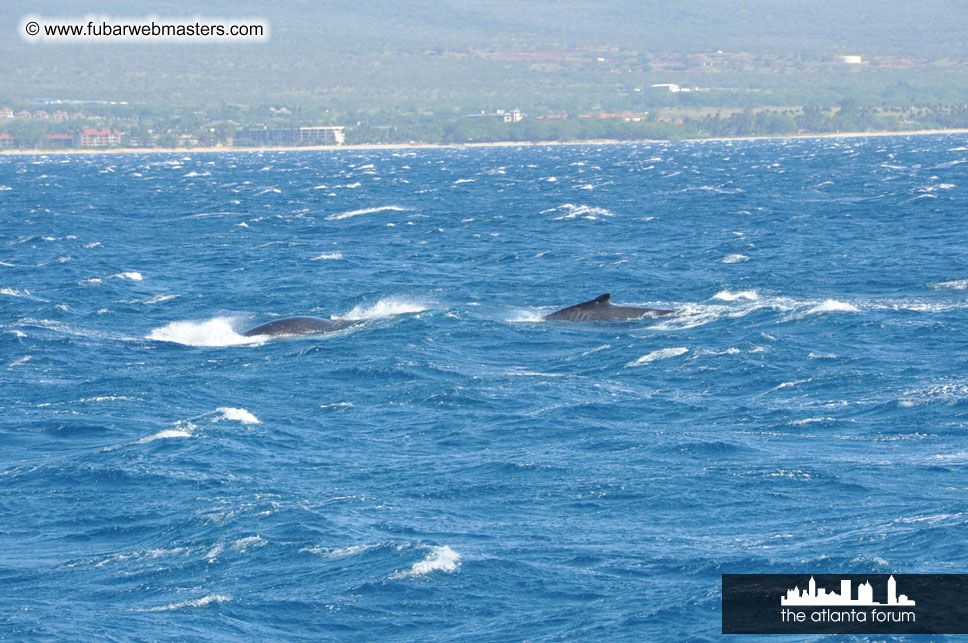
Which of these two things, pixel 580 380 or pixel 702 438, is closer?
pixel 702 438

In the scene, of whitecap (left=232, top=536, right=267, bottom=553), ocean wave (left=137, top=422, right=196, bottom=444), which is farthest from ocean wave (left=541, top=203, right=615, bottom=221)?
whitecap (left=232, top=536, right=267, bottom=553)

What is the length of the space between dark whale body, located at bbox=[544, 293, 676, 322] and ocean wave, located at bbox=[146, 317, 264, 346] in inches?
462

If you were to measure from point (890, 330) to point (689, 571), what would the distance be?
26.0 m

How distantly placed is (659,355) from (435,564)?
20647mm

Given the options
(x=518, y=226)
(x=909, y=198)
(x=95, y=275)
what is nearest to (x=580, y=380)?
(x=95, y=275)

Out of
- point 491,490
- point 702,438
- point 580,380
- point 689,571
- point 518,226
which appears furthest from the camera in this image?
point 518,226

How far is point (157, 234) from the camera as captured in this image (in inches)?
3816

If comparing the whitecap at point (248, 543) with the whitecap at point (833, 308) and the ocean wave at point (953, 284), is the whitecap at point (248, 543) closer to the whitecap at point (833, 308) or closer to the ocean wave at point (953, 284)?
the whitecap at point (833, 308)

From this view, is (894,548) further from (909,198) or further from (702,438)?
(909,198)

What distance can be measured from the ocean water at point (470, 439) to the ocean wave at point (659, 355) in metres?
0.17

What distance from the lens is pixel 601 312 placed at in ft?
172

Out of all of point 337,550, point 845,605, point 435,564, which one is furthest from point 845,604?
point 337,550

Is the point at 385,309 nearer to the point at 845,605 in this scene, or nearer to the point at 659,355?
the point at 659,355

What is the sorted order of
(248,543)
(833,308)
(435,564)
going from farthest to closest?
1. (833,308)
2. (248,543)
3. (435,564)
